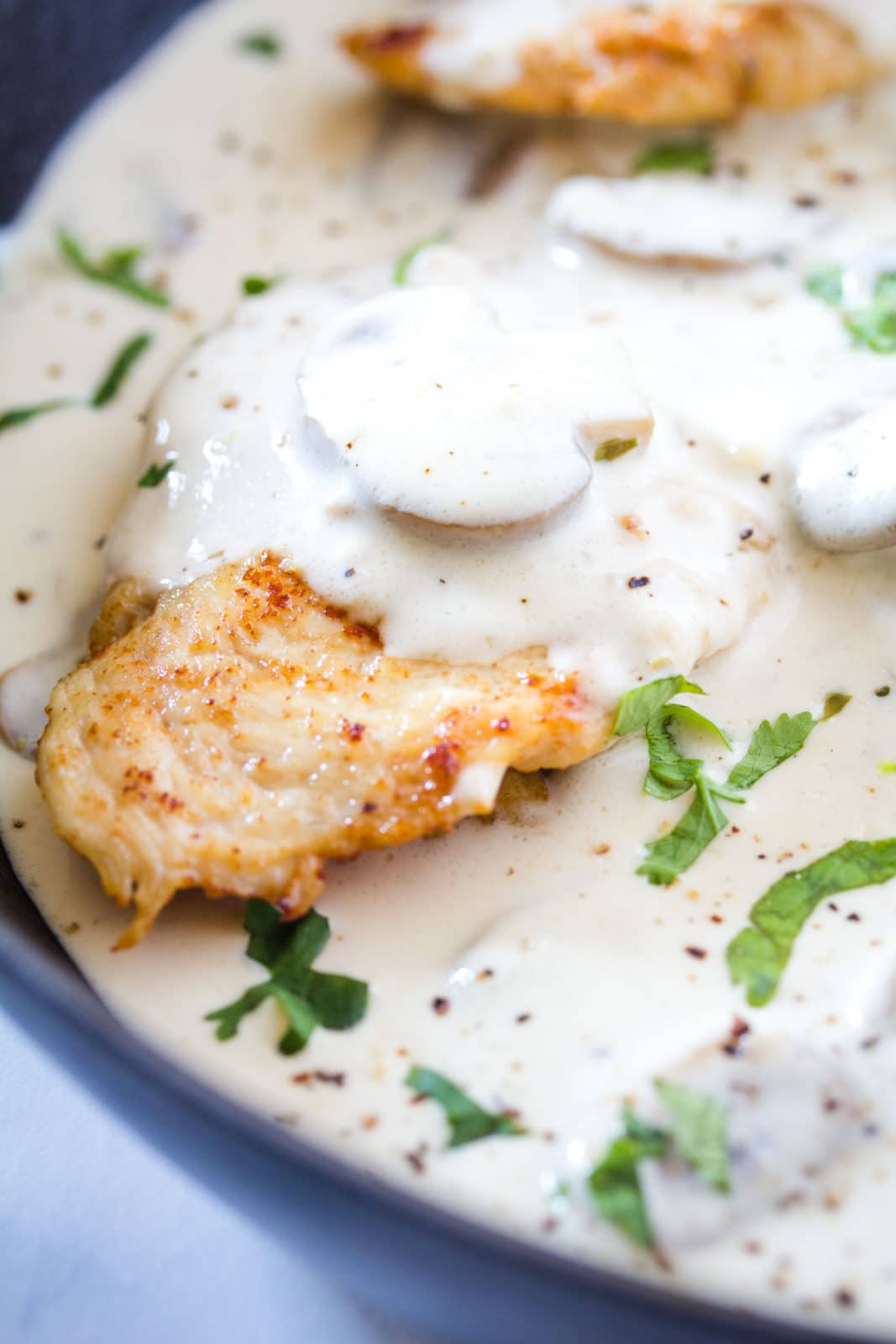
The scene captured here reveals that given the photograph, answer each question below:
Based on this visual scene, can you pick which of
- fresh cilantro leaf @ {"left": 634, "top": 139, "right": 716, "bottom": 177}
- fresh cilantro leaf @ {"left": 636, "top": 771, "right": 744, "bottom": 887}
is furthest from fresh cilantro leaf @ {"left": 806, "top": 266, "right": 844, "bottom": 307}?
fresh cilantro leaf @ {"left": 636, "top": 771, "right": 744, "bottom": 887}

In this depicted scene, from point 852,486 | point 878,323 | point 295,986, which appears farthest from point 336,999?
point 878,323

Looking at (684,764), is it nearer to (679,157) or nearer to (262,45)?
(679,157)

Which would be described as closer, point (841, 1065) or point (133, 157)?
point (841, 1065)

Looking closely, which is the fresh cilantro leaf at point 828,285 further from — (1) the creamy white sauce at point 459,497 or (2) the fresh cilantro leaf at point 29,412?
(2) the fresh cilantro leaf at point 29,412

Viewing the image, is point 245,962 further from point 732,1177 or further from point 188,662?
point 732,1177

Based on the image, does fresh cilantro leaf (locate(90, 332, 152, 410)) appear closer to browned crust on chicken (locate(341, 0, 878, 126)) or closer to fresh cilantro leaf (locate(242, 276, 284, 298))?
fresh cilantro leaf (locate(242, 276, 284, 298))

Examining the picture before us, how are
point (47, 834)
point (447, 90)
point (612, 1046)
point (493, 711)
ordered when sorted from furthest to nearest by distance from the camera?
point (447, 90) < point (47, 834) < point (493, 711) < point (612, 1046)

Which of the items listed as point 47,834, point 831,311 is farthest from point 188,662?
point 831,311
